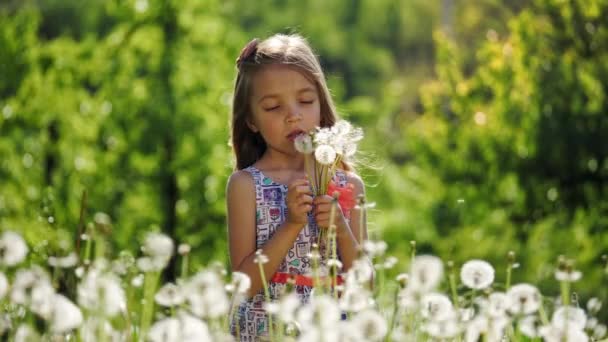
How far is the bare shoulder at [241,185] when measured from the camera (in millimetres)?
3191

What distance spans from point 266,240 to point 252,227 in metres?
0.09

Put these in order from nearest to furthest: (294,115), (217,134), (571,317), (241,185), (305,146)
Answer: (571,317), (305,146), (294,115), (241,185), (217,134)

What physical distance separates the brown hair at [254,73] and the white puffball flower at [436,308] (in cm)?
129

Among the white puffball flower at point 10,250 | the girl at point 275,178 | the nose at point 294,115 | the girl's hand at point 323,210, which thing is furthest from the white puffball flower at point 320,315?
the nose at point 294,115

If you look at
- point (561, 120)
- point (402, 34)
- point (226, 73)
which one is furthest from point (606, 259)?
point (402, 34)

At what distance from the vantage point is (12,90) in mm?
8547

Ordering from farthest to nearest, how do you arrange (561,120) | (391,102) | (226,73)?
(391,102) → (226,73) → (561,120)

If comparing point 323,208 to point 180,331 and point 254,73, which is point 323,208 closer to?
point 254,73

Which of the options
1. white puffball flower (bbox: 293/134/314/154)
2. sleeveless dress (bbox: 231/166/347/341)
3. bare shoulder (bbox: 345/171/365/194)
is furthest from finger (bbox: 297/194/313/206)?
bare shoulder (bbox: 345/171/365/194)

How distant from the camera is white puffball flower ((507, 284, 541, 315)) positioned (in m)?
1.93

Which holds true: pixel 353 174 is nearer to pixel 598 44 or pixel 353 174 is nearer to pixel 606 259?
pixel 606 259

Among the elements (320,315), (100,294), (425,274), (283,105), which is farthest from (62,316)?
(283,105)

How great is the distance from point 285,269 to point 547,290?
4.92 m

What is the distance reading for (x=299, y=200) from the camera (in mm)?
2848
